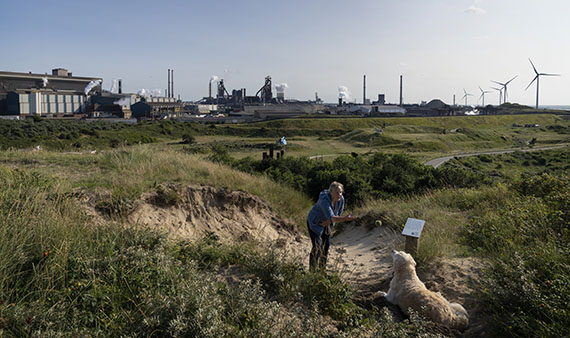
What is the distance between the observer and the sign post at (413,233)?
23.6 ft

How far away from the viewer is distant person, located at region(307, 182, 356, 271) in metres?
7.15

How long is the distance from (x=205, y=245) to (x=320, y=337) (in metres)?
3.67

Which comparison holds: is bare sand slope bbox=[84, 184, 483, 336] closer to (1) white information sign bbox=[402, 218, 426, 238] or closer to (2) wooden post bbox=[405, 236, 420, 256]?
(2) wooden post bbox=[405, 236, 420, 256]

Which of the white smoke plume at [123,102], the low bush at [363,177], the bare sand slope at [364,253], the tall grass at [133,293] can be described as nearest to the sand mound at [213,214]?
the bare sand slope at [364,253]

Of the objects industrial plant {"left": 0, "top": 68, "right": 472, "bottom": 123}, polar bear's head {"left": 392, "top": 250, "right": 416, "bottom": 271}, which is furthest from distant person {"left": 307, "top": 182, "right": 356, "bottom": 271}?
industrial plant {"left": 0, "top": 68, "right": 472, "bottom": 123}

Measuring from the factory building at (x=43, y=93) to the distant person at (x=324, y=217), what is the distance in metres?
80.1

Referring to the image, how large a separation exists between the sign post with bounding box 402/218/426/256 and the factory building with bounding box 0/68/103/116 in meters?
81.2

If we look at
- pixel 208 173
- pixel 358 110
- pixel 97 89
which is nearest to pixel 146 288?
pixel 208 173

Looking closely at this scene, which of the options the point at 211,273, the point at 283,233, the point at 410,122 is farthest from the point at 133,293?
the point at 410,122

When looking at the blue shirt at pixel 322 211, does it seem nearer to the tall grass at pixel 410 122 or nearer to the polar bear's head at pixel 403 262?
the polar bear's head at pixel 403 262

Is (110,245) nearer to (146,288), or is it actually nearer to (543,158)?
(146,288)

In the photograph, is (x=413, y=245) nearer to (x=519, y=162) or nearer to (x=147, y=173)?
(x=147, y=173)

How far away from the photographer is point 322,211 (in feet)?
23.9

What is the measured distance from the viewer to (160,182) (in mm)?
11430
